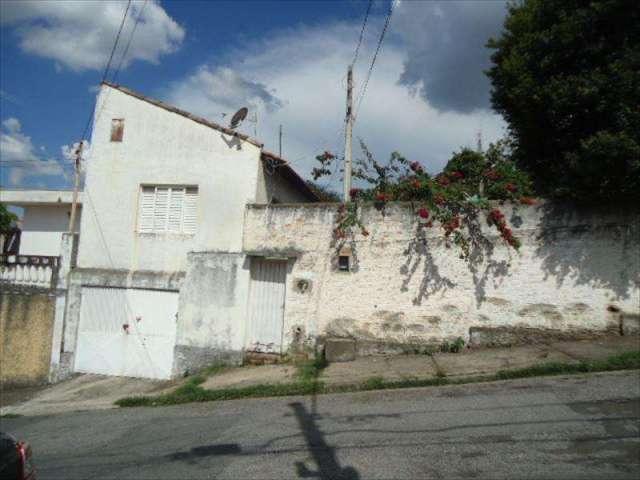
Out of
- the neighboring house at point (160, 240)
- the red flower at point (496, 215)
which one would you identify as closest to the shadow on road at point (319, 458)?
the neighboring house at point (160, 240)

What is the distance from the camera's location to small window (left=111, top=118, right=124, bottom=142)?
448 inches

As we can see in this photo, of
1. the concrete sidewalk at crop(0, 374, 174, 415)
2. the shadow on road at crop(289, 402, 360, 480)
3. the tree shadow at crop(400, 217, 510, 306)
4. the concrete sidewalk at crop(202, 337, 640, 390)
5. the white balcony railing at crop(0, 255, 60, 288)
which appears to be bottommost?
the concrete sidewalk at crop(0, 374, 174, 415)

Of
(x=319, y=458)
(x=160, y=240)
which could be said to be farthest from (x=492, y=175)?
(x=160, y=240)

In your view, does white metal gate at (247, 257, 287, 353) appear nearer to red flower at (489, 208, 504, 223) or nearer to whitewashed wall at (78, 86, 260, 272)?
whitewashed wall at (78, 86, 260, 272)

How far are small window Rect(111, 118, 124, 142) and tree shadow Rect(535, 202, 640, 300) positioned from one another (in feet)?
30.9

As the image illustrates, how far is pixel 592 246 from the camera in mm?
Answer: 8523

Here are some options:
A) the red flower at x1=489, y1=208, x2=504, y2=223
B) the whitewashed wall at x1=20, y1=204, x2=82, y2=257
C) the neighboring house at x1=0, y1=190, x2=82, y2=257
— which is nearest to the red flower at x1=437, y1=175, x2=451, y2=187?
the red flower at x1=489, y1=208, x2=504, y2=223

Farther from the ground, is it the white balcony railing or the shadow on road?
the white balcony railing

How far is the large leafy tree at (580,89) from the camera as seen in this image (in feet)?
24.8

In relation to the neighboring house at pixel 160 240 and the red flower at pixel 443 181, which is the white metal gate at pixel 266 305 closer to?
the neighboring house at pixel 160 240

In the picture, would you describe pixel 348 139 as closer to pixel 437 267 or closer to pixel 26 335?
pixel 437 267

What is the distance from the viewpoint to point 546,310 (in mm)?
8703

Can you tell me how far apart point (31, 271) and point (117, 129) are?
4.00 meters

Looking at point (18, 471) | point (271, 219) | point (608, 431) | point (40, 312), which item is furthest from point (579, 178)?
point (40, 312)
